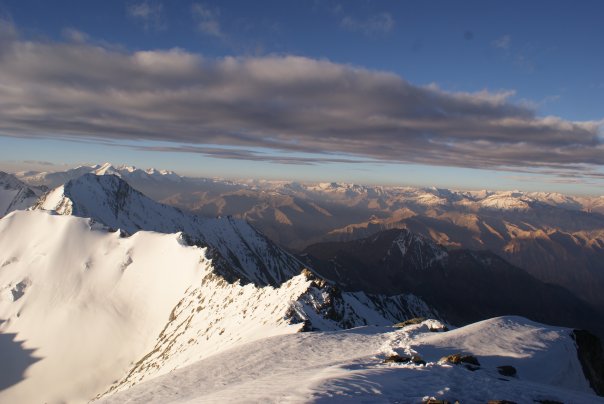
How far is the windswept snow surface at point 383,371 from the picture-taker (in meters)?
21.3

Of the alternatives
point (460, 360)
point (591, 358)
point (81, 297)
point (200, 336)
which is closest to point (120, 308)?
point (81, 297)

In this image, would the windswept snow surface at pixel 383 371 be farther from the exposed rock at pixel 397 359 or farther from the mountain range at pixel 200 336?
the exposed rock at pixel 397 359

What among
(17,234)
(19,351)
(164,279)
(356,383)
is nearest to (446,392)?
(356,383)

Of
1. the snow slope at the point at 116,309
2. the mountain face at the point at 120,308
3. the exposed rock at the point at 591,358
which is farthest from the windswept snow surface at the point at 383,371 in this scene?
the snow slope at the point at 116,309

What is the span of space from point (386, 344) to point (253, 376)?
44.5 ft

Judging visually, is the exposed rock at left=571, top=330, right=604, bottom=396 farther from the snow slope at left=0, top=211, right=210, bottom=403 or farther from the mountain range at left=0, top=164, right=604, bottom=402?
the snow slope at left=0, top=211, right=210, bottom=403

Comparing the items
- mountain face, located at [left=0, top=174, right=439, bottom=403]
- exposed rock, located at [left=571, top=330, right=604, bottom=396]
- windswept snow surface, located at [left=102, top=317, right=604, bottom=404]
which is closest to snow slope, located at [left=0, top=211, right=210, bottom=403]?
mountain face, located at [left=0, top=174, right=439, bottom=403]

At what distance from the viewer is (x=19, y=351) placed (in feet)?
326

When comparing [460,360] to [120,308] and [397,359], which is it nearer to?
[397,359]

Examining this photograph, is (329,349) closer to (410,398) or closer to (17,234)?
(410,398)

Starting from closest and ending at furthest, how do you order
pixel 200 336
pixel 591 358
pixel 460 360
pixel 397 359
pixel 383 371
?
1. pixel 383 371
2. pixel 460 360
3. pixel 397 359
4. pixel 591 358
5. pixel 200 336

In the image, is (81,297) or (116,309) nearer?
(116,309)

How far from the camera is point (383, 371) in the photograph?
82.7 feet

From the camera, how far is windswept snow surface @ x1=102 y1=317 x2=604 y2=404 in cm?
2127
